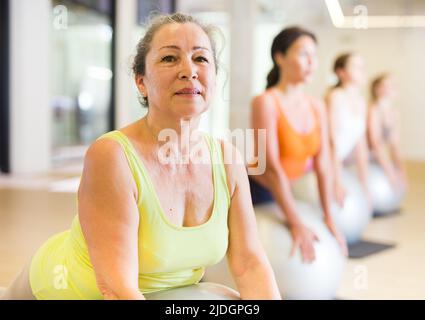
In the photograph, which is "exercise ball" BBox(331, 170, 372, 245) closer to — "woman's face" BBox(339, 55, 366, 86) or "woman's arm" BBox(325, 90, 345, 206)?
"woman's arm" BBox(325, 90, 345, 206)

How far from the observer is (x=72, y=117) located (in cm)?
550

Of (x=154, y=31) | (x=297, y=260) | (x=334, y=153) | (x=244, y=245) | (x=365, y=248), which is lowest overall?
(x=365, y=248)

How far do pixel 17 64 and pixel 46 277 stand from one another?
14.4 ft

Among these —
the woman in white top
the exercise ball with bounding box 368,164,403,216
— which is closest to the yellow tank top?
the woman in white top

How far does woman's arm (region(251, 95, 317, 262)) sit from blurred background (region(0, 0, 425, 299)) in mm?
128

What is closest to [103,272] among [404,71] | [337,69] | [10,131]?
[337,69]

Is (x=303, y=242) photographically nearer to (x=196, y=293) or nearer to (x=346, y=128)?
(x=196, y=293)

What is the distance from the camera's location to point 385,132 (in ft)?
10.8

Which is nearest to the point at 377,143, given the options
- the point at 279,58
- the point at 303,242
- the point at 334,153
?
the point at 334,153

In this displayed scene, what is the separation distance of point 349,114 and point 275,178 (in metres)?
1.34

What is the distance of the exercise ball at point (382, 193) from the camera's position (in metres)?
3.00

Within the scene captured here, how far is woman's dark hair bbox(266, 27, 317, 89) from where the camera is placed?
177cm

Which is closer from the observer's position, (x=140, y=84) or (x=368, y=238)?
(x=140, y=84)

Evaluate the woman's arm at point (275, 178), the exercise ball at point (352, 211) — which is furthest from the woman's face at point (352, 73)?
the woman's arm at point (275, 178)
